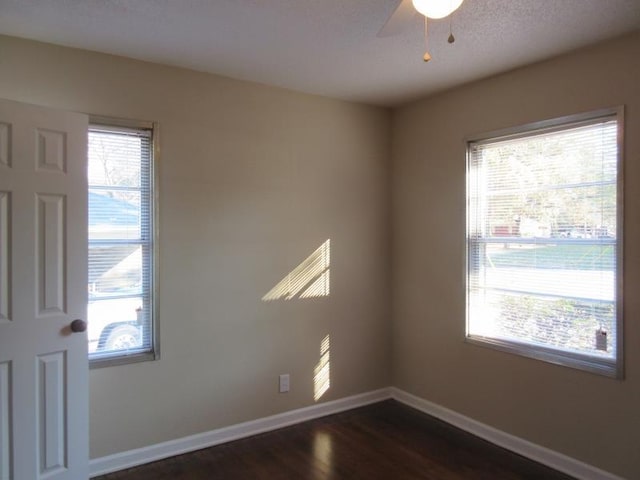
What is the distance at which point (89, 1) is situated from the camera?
6.98ft

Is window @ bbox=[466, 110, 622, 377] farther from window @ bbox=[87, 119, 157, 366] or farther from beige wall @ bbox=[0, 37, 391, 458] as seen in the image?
window @ bbox=[87, 119, 157, 366]

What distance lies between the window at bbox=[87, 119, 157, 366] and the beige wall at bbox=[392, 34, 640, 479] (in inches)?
80.7

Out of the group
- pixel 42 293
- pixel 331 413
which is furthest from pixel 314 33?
pixel 331 413

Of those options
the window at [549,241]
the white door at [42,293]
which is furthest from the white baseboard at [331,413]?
the window at [549,241]

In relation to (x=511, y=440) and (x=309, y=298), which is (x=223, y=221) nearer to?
(x=309, y=298)

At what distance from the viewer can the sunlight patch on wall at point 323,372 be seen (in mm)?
3619

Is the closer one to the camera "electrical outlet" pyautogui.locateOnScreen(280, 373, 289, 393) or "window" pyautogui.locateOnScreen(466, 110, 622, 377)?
"window" pyautogui.locateOnScreen(466, 110, 622, 377)

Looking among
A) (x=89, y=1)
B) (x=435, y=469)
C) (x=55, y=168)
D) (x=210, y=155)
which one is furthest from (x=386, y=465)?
(x=89, y=1)

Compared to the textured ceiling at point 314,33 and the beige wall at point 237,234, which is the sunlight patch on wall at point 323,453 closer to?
the beige wall at point 237,234

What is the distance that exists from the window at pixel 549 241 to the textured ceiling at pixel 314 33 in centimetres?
54

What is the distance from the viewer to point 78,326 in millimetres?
2379

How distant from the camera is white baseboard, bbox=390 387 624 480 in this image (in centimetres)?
267

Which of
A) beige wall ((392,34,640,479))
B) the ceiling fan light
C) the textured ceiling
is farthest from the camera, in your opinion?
beige wall ((392,34,640,479))

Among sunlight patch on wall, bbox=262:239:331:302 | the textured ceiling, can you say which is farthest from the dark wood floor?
the textured ceiling
